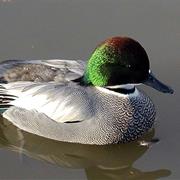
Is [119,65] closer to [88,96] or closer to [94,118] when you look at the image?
[88,96]

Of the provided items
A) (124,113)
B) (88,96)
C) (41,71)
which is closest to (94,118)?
(88,96)

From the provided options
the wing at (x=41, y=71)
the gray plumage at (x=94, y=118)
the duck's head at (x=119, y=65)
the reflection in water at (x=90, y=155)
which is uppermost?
the duck's head at (x=119, y=65)

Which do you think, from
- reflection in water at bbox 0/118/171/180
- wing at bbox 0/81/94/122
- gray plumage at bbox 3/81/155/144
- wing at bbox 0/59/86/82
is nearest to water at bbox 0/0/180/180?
reflection in water at bbox 0/118/171/180

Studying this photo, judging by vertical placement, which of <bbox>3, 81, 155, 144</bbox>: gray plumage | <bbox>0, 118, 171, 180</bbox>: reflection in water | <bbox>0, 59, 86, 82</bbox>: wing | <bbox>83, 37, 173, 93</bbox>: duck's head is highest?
<bbox>83, 37, 173, 93</bbox>: duck's head

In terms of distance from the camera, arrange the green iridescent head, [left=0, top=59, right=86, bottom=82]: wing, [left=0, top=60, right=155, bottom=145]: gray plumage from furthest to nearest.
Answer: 1. [left=0, top=59, right=86, bottom=82]: wing
2. [left=0, top=60, right=155, bottom=145]: gray plumage
3. the green iridescent head

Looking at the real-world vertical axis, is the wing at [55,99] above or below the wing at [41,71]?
below

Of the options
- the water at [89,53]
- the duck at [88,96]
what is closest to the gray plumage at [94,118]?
the duck at [88,96]

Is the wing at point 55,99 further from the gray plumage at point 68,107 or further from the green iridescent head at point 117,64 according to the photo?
the green iridescent head at point 117,64

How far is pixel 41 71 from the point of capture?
4.84 metres

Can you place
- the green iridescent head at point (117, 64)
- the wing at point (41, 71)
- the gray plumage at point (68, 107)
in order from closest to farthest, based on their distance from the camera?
the green iridescent head at point (117, 64), the gray plumage at point (68, 107), the wing at point (41, 71)

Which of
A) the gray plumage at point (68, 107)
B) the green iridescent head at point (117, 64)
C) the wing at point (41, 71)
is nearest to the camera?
the green iridescent head at point (117, 64)

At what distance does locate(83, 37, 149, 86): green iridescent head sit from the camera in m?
4.49

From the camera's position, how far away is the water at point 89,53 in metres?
4.52

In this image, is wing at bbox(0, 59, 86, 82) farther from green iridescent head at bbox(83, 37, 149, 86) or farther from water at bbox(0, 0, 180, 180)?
water at bbox(0, 0, 180, 180)
